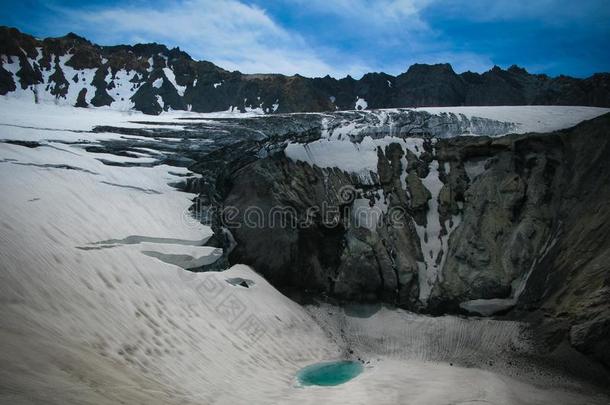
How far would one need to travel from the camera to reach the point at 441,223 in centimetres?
2180

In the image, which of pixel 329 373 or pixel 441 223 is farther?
pixel 441 223

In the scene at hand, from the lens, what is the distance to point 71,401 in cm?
477

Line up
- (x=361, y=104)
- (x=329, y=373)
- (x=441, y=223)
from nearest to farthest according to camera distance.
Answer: (x=329, y=373), (x=441, y=223), (x=361, y=104)

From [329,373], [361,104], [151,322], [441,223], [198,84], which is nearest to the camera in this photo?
[151,322]

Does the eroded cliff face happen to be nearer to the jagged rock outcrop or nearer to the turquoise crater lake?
the turquoise crater lake

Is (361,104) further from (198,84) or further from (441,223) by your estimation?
(441,223)

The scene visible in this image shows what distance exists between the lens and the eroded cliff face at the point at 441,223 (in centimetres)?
1797

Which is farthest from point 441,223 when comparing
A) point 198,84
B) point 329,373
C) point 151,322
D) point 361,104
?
point 198,84

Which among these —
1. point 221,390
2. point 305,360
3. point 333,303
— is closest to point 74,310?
point 221,390

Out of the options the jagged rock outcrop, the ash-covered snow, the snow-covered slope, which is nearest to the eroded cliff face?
the snow-covered slope

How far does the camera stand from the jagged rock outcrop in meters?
56.9

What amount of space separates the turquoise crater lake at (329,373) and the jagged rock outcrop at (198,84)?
2012 inches

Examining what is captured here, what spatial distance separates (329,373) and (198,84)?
6854cm

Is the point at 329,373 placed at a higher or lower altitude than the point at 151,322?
lower
